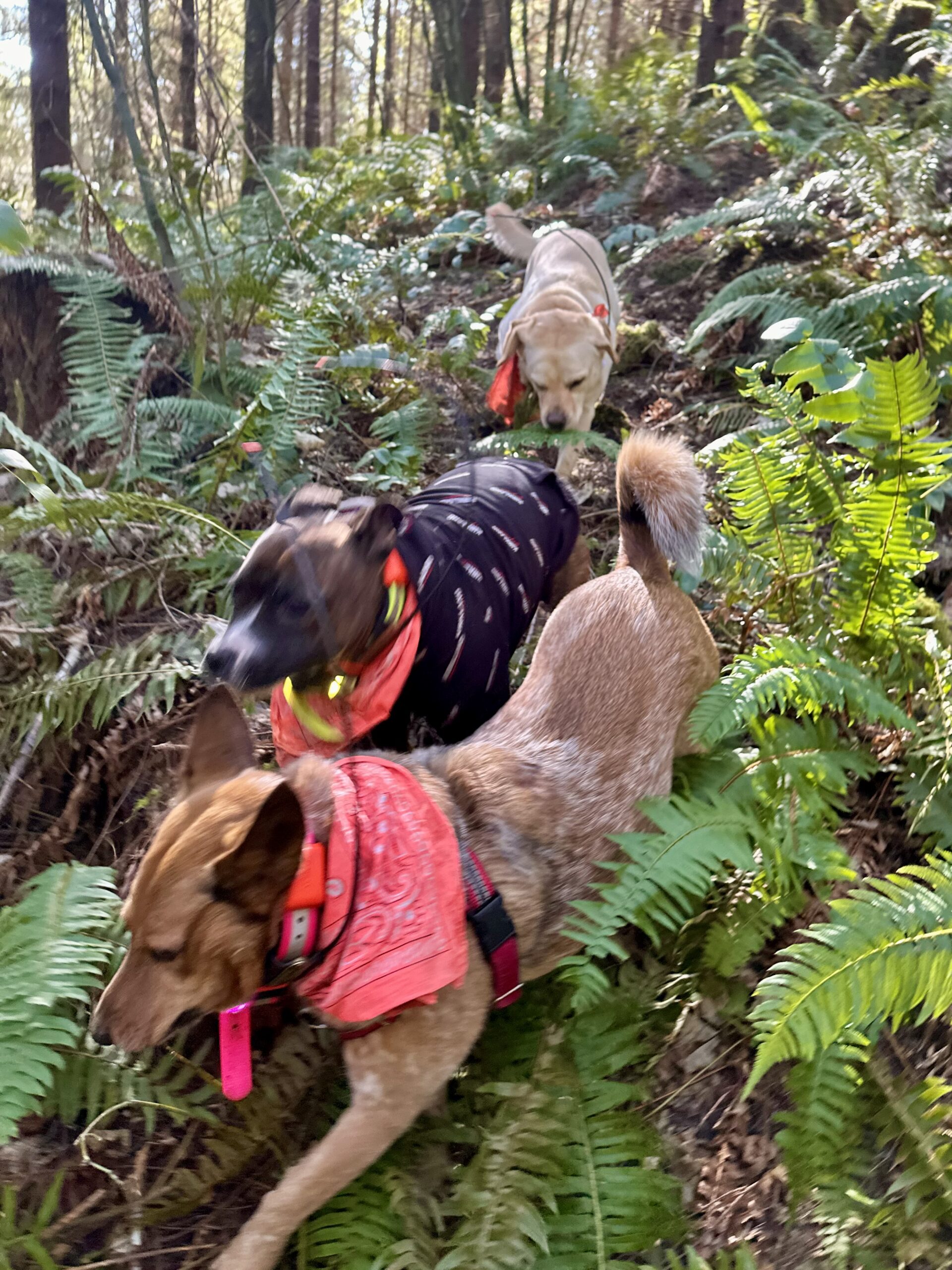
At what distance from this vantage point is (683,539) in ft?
11.8

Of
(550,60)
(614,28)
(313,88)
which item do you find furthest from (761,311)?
(614,28)

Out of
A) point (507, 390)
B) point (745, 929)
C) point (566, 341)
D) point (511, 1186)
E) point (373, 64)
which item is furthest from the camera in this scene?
point (373, 64)

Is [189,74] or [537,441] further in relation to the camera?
[189,74]

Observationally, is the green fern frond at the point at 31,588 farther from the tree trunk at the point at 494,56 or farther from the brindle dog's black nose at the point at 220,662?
the tree trunk at the point at 494,56

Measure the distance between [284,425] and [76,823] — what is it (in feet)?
7.95

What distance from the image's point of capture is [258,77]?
31.9 feet

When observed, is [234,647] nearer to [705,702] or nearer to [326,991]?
[326,991]

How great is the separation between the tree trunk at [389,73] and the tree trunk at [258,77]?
18.7 feet

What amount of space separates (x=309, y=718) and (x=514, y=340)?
432 centimetres

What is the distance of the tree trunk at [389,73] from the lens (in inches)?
710

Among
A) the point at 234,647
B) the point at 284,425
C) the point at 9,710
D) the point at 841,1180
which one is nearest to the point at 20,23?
the point at 284,425

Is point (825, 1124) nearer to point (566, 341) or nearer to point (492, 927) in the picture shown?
point (492, 927)

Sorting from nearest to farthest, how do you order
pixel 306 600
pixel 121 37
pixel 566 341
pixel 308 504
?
pixel 306 600 < pixel 308 504 < pixel 121 37 < pixel 566 341

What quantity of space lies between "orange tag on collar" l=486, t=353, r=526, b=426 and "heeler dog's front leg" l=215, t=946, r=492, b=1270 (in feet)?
15.8
